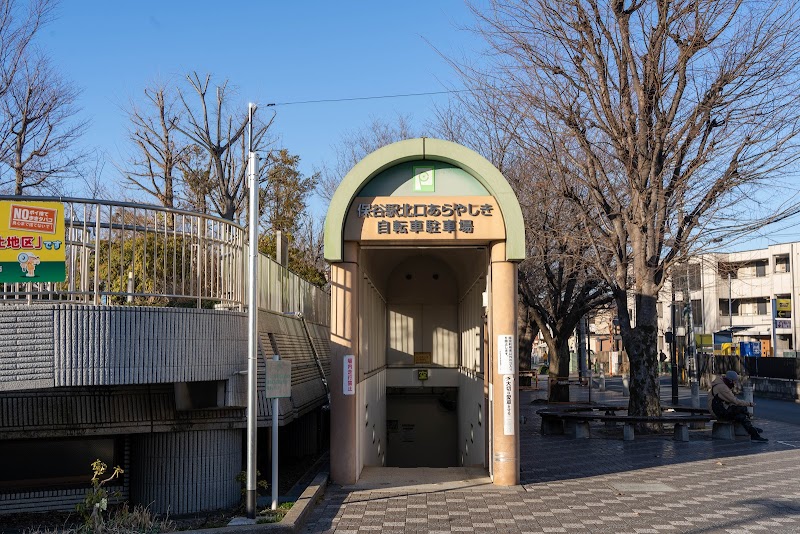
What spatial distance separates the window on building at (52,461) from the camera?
10523 mm

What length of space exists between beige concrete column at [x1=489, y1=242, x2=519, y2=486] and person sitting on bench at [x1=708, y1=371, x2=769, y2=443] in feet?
27.9

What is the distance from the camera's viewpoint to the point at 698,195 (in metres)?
17.7

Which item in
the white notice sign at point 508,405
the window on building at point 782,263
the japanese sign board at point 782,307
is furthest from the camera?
the window on building at point 782,263

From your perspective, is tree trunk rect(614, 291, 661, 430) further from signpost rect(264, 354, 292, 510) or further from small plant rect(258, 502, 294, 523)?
small plant rect(258, 502, 294, 523)

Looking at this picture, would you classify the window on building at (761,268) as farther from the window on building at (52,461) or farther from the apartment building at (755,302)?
the window on building at (52,461)

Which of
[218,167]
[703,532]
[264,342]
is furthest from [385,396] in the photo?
[218,167]

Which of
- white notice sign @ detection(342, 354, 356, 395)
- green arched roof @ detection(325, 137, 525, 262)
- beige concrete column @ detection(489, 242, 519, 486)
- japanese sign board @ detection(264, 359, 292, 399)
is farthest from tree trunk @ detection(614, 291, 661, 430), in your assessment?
japanese sign board @ detection(264, 359, 292, 399)

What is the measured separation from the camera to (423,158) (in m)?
11.8

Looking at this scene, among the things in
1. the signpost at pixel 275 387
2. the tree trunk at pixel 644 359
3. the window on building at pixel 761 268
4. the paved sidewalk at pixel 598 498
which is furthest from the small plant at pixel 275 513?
the window on building at pixel 761 268

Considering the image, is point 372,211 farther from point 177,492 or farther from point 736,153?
point 736,153

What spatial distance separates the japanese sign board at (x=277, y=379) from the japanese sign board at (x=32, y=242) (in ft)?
8.35

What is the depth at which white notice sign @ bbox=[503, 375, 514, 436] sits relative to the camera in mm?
11320

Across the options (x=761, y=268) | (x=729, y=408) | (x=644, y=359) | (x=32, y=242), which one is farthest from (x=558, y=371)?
(x=761, y=268)

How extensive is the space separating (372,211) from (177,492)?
15.2 feet
